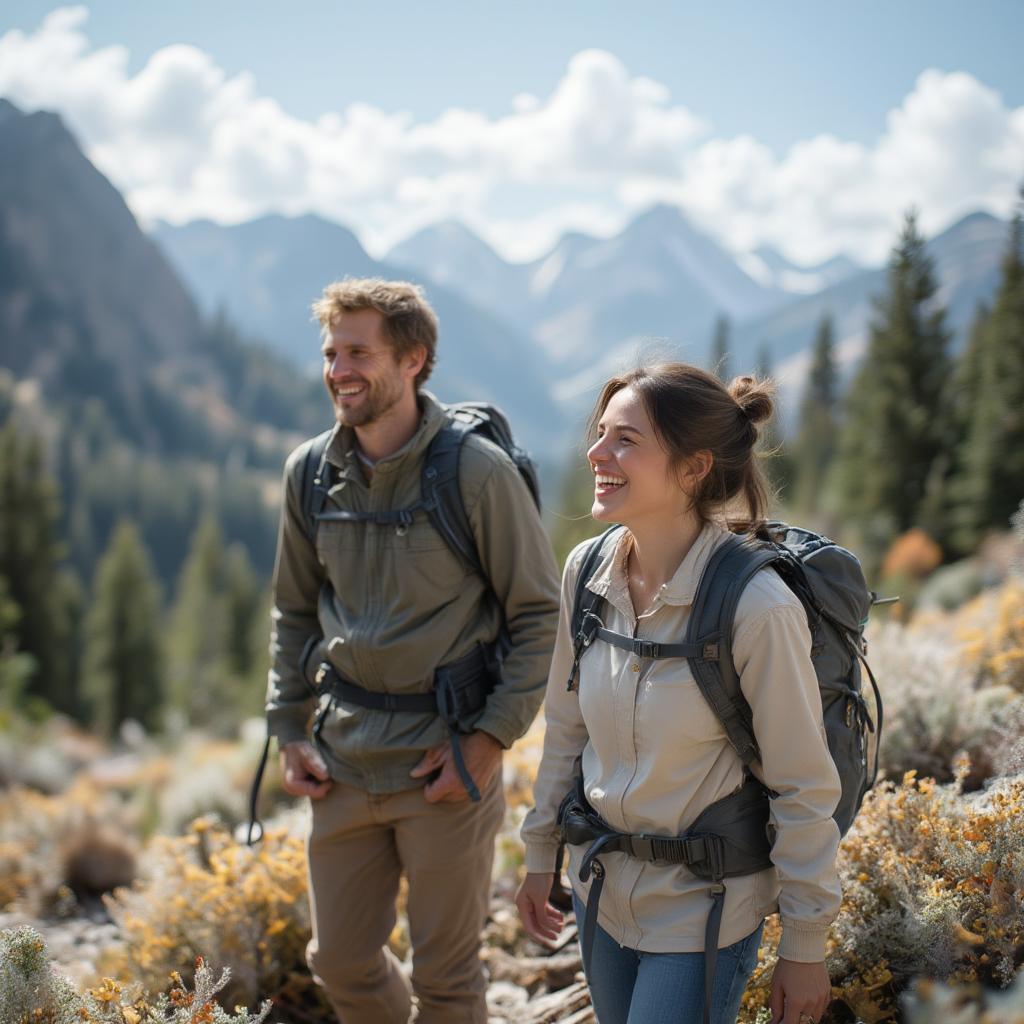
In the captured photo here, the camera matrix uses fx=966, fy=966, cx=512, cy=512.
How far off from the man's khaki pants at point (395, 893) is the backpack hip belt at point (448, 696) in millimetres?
233

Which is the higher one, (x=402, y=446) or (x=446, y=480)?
(x=402, y=446)

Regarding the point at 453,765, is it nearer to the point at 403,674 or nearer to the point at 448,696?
the point at 448,696

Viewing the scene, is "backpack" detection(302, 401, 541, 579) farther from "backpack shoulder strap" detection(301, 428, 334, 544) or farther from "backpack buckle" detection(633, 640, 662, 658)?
"backpack buckle" detection(633, 640, 662, 658)

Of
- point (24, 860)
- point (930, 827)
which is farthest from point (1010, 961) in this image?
point (24, 860)

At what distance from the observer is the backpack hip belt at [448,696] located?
3.35m

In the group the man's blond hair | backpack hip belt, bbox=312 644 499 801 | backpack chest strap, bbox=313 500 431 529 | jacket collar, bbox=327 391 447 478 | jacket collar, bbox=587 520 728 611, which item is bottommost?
backpack hip belt, bbox=312 644 499 801

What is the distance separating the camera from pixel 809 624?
248 cm

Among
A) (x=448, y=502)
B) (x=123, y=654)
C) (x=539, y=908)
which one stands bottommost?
(x=123, y=654)

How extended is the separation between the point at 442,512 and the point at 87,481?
394 feet

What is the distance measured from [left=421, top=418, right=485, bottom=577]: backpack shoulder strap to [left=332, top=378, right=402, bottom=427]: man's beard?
0.78ft

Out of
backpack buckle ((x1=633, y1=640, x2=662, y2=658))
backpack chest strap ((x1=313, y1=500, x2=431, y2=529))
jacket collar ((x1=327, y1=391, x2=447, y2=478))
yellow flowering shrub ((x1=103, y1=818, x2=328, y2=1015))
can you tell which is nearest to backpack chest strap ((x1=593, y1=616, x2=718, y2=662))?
backpack buckle ((x1=633, y1=640, x2=662, y2=658))

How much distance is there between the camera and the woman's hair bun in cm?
258

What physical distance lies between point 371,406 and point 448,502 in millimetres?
446

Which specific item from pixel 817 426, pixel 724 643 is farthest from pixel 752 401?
pixel 817 426
